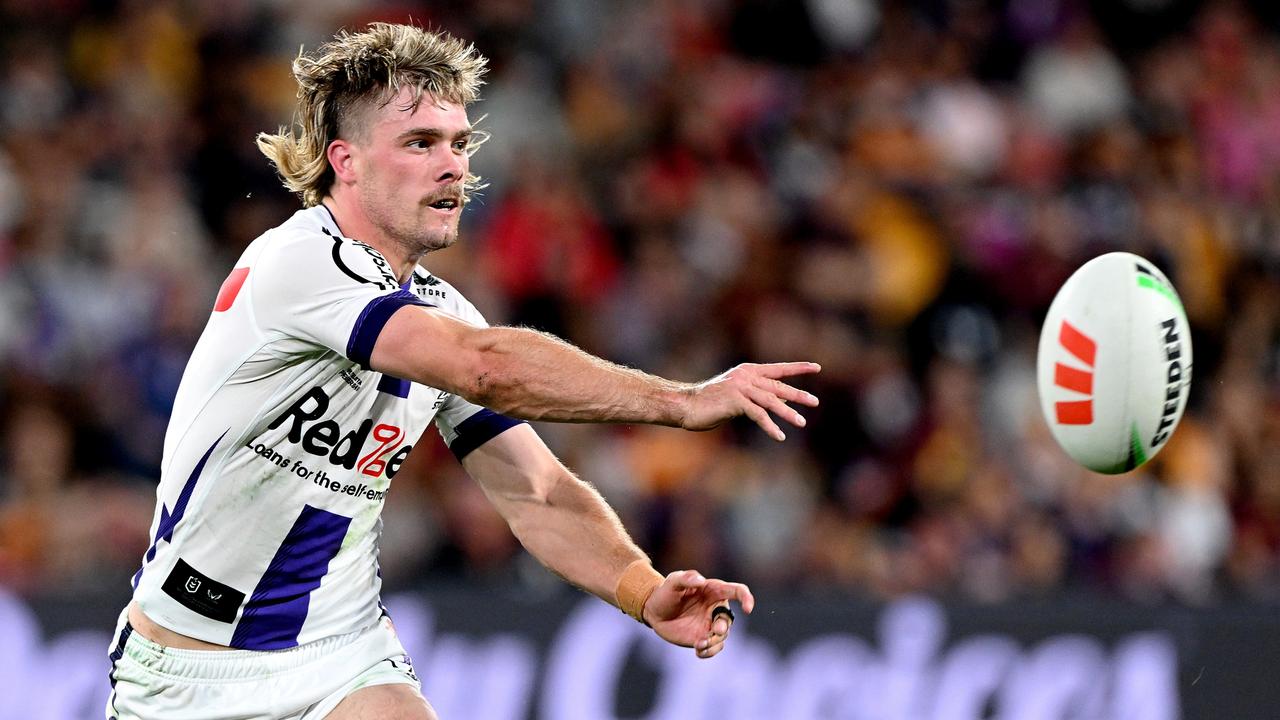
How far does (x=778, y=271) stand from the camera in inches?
460

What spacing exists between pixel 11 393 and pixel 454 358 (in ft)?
21.6

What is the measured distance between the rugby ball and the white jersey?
2.34 m

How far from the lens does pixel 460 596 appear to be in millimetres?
8852

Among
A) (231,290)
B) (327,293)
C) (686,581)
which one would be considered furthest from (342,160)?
(686,581)

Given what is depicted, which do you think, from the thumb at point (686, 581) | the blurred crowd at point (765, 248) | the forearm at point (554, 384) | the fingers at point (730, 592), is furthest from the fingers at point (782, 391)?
the blurred crowd at point (765, 248)

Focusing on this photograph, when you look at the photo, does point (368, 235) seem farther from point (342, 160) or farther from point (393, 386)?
point (393, 386)

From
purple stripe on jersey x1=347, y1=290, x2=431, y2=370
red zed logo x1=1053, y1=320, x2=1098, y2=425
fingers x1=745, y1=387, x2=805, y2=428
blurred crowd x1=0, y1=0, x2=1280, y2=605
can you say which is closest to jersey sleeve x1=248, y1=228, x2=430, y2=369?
purple stripe on jersey x1=347, y1=290, x2=431, y2=370

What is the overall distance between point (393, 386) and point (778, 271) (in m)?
6.93

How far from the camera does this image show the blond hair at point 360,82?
503 cm

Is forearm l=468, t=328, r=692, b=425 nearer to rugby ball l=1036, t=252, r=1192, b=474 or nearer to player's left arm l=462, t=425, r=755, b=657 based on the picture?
player's left arm l=462, t=425, r=755, b=657

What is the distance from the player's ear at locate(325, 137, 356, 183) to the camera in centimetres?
504

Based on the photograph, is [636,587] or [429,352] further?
[636,587]

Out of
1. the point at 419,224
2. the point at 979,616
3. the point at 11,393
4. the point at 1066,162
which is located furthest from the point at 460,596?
the point at 1066,162

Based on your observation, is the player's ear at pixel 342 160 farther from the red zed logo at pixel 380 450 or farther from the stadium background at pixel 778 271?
the stadium background at pixel 778 271
